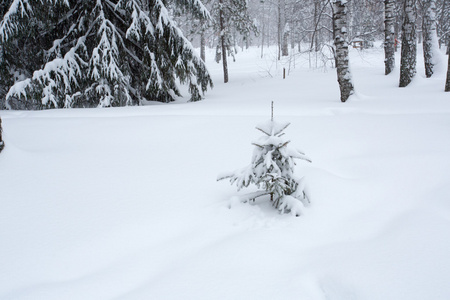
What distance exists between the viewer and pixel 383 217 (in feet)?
8.25

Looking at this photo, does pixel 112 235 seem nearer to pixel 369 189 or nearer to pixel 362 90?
pixel 369 189

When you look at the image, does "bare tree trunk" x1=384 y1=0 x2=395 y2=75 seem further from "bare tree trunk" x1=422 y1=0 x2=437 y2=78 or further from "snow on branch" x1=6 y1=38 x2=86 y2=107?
"snow on branch" x1=6 y1=38 x2=86 y2=107

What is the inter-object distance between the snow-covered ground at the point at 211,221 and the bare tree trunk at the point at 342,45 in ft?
10.9

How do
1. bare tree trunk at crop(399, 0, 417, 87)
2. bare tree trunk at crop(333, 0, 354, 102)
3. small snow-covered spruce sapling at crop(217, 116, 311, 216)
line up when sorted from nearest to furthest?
1. small snow-covered spruce sapling at crop(217, 116, 311, 216)
2. bare tree trunk at crop(333, 0, 354, 102)
3. bare tree trunk at crop(399, 0, 417, 87)

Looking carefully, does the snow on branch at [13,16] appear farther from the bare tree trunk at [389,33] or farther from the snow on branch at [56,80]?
the bare tree trunk at [389,33]

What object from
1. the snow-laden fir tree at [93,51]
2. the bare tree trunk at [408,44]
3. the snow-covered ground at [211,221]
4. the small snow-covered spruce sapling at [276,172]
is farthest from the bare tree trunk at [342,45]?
the small snow-covered spruce sapling at [276,172]

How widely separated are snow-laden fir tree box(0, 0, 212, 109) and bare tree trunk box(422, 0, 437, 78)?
8.92m

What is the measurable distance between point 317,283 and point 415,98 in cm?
707

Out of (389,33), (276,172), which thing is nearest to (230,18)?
(389,33)

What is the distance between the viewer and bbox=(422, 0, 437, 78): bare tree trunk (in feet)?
35.0

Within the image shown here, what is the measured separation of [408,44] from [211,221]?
1000 centimetres

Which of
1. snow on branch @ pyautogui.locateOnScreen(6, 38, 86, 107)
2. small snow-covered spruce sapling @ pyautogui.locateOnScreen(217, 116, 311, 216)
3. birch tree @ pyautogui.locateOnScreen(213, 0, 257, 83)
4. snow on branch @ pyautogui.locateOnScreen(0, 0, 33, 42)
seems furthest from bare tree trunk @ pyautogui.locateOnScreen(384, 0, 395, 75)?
snow on branch @ pyautogui.locateOnScreen(0, 0, 33, 42)

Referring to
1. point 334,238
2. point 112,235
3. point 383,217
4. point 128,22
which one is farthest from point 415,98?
point 128,22

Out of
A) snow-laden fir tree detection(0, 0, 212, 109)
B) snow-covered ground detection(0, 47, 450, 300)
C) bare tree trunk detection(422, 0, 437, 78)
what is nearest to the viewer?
snow-covered ground detection(0, 47, 450, 300)
